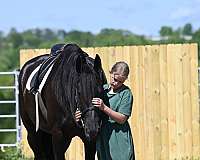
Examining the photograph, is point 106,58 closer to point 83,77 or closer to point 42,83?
point 42,83

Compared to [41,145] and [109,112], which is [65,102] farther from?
[41,145]

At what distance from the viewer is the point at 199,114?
30.4ft

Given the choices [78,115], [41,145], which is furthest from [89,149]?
[41,145]

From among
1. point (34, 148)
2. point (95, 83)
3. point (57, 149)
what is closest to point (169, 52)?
point (34, 148)

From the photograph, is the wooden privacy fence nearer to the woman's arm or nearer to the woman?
the woman

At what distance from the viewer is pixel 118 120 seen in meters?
5.27

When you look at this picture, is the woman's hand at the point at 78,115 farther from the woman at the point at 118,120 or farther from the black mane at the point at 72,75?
the black mane at the point at 72,75

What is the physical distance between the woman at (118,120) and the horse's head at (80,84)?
0.40 feet

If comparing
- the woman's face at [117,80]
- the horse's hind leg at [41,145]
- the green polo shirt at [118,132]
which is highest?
the woman's face at [117,80]

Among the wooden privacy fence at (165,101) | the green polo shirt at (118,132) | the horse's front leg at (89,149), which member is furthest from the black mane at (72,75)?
the wooden privacy fence at (165,101)

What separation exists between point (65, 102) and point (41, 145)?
1.48 meters

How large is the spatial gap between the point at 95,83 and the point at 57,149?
126 centimetres

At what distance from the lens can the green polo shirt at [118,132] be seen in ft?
17.5

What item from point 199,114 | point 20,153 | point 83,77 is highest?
point 83,77
